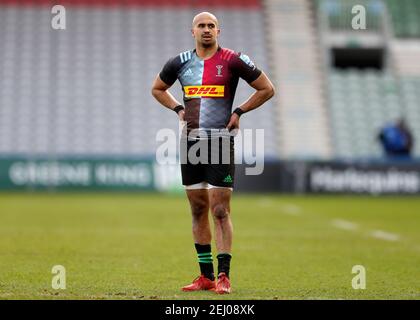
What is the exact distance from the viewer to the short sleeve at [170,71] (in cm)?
870

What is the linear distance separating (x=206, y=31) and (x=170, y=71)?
0.54 metres

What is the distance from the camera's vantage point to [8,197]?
82.3 ft

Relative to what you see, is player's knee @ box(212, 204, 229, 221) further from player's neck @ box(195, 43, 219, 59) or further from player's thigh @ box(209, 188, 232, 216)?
player's neck @ box(195, 43, 219, 59)

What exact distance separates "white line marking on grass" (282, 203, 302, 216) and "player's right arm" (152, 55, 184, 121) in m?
11.5

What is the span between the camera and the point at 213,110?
338 inches

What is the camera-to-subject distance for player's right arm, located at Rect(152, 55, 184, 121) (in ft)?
28.6

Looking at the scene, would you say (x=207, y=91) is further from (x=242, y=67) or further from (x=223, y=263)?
(x=223, y=263)

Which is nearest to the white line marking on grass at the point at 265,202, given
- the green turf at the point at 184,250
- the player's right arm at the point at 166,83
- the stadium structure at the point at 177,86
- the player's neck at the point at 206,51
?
the green turf at the point at 184,250

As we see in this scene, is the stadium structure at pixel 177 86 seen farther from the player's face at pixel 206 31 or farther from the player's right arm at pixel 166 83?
the player's face at pixel 206 31

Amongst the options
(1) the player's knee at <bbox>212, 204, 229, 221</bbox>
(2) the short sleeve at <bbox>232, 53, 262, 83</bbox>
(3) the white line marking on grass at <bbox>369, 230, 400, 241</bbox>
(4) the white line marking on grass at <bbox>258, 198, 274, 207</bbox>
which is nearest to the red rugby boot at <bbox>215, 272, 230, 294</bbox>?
(1) the player's knee at <bbox>212, 204, 229, 221</bbox>

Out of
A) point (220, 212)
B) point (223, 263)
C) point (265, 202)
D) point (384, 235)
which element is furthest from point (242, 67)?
point (265, 202)

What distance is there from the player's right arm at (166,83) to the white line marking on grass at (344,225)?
321 inches

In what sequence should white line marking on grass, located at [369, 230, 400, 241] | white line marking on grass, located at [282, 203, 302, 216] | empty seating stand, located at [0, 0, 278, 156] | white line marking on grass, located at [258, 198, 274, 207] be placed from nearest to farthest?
white line marking on grass, located at [369, 230, 400, 241], white line marking on grass, located at [282, 203, 302, 216], white line marking on grass, located at [258, 198, 274, 207], empty seating stand, located at [0, 0, 278, 156]
